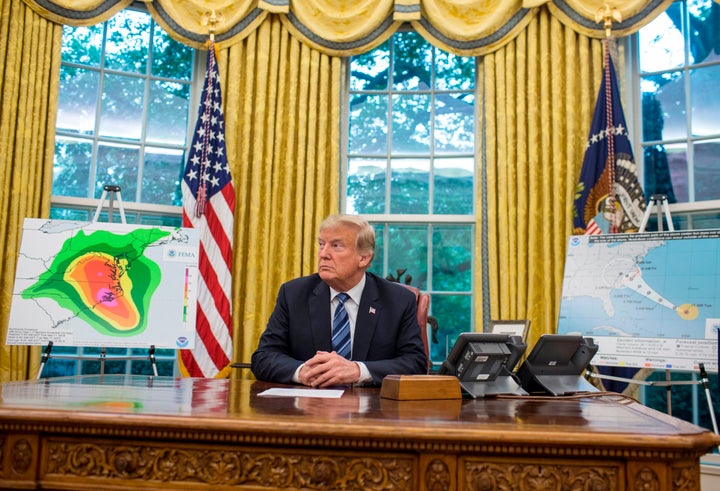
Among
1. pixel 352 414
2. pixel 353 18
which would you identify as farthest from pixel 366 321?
pixel 353 18

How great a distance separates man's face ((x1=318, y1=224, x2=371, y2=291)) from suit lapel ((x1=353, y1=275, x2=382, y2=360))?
0.08 meters

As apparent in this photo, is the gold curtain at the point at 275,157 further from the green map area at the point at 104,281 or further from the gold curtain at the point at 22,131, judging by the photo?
the gold curtain at the point at 22,131

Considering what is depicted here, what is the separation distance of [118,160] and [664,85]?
11.7 ft

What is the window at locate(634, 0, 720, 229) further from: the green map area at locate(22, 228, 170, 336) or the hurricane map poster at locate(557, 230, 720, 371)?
the green map area at locate(22, 228, 170, 336)

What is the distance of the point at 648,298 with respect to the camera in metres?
3.38

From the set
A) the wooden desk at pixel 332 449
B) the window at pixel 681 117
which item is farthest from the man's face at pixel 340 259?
the window at pixel 681 117

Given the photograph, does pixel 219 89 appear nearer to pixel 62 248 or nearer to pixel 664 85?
pixel 62 248

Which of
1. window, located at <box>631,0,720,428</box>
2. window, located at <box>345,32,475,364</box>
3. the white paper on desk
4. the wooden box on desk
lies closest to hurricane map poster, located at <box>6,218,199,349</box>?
window, located at <box>345,32,475,364</box>

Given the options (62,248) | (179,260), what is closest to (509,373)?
(179,260)

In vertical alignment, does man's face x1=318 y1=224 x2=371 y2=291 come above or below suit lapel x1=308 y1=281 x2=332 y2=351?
above

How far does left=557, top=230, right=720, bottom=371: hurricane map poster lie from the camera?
10.5ft

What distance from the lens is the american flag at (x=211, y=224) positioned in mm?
4023

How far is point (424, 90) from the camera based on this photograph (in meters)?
4.70

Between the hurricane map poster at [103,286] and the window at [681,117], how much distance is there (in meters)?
2.77
